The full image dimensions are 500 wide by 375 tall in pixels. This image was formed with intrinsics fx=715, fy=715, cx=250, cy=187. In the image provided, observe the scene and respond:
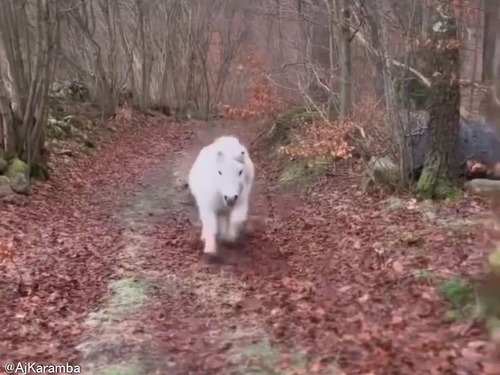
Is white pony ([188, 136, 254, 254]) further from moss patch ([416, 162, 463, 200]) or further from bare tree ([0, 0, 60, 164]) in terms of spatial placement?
bare tree ([0, 0, 60, 164])

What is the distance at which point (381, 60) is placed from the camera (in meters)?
11.4

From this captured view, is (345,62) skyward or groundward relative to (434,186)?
skyward

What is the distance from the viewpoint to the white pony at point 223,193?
8.49 meters

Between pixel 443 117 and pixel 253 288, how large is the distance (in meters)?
4.32

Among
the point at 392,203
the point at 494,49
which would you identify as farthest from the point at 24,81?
the point at 494,49

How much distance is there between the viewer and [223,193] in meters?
8.45

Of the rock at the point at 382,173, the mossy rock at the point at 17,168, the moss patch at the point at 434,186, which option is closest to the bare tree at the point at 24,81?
the mossy rock at the point at 17,168

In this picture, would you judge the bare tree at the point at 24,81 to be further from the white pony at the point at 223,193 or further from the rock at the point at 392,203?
the rock at the point at 392,203

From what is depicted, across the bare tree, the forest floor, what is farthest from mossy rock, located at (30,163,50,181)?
the forest floor

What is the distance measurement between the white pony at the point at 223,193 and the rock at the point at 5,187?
4.88 m

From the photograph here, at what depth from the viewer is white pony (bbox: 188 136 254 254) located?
849cm

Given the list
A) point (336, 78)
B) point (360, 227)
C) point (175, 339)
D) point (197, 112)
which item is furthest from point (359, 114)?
point (197, 112)

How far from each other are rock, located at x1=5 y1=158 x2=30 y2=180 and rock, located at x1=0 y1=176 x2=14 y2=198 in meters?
0.25

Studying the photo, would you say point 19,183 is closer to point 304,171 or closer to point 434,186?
point 304,171
